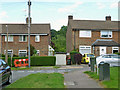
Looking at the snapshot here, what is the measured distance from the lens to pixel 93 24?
38.6 meters

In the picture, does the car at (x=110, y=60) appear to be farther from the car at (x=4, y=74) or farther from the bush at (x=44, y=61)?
the car at (x=4, y=74)

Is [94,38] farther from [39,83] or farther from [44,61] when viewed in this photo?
[39,83]

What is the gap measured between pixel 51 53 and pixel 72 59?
7.54 m

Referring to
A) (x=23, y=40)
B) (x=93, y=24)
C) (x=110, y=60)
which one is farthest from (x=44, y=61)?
(x=93, y=24)

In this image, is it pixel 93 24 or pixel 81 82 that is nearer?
pixel 81 82

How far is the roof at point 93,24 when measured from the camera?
122 feet

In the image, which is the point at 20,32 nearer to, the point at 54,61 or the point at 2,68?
the point at 54,61

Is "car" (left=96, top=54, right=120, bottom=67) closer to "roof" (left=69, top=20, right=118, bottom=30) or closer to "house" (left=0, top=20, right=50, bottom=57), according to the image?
"roof" (left=69, top=20, right=118, bottom=30)

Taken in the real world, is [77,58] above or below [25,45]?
below

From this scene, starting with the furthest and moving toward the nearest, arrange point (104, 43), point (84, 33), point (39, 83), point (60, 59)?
point (84, 33) → point (104, 43) → point (60, 59) → point (39, 83)

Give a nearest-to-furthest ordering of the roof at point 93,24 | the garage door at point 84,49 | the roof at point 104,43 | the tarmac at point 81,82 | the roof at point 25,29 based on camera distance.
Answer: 1. the tarmac at point 81,82
2. the roof at point 104,43
3. the garage door at point 84,49
4. the roof at point 25,29
5. the roof at point 93,24

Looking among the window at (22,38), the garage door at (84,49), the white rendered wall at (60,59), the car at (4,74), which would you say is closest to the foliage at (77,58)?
the white rendered wall at (60,59)

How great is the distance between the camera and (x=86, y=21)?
39438 millimetres

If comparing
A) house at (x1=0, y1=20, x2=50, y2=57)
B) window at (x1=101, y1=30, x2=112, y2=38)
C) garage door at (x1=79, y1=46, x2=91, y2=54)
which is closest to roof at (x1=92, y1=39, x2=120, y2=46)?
window at (x1=101, y1=30, x2=112, y2=38)
